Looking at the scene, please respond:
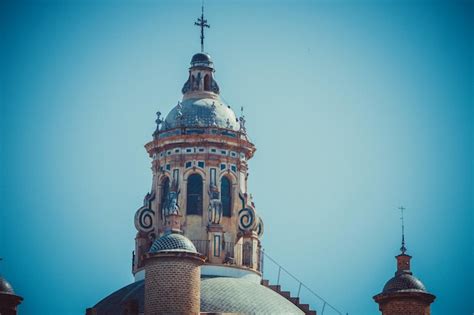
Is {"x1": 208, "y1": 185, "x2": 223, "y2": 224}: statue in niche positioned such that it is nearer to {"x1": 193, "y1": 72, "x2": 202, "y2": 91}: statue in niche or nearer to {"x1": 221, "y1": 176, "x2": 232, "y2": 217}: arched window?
{"x1": 221, "y1": 176, "x2": 232, "y2": 217}: arched window

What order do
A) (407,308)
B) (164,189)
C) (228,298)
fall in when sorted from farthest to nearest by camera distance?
(164,189) → (228,298) → (407,308)

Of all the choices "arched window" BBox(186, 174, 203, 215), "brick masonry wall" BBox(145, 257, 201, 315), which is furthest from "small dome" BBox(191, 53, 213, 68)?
"brick masonry wall" BBox(145, 257, 201, 315)

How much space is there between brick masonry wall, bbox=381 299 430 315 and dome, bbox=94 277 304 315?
6.84 meters

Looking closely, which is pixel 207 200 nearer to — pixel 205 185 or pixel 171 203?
pixel 205 185

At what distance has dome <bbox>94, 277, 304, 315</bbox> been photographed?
99125 millimetres

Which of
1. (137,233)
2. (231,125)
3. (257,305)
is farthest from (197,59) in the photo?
(257,305)

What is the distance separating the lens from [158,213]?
108m

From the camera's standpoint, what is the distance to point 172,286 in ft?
301

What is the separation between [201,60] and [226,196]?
9372mm

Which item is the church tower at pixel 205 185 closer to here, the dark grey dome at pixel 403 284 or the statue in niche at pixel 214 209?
the statue in niche at pixel 214 209

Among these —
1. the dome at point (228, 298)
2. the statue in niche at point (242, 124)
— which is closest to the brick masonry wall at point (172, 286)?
the dome at point (228, 298)

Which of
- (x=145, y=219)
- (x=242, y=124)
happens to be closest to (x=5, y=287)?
(x=145, y=219)

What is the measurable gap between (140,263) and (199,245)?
4061 millimetres

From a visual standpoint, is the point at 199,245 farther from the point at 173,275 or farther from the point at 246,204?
the point at 173,275
